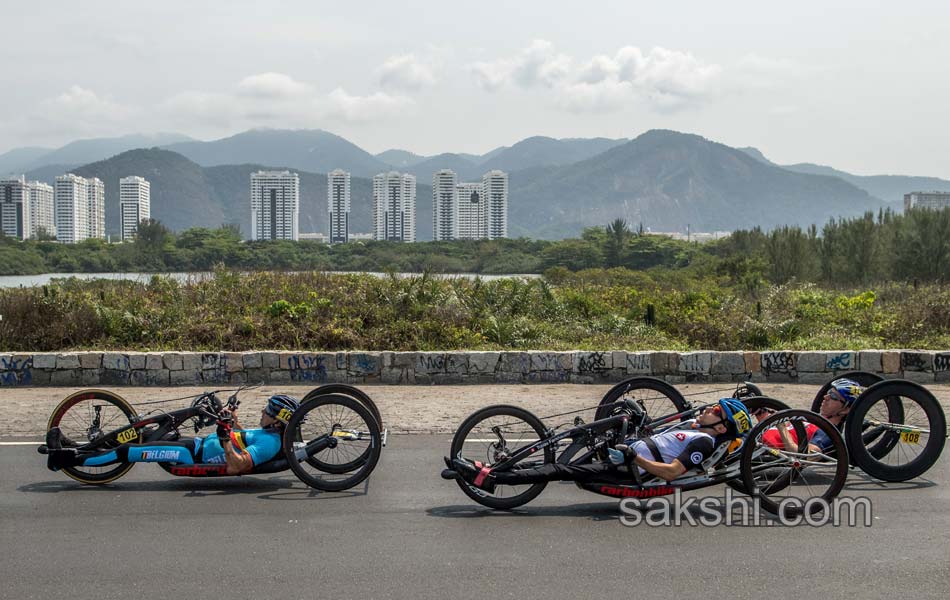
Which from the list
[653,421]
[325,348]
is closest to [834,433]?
[653,421]

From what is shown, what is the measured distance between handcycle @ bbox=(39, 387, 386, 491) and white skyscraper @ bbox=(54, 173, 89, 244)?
167472mm

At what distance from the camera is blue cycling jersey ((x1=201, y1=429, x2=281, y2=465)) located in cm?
728

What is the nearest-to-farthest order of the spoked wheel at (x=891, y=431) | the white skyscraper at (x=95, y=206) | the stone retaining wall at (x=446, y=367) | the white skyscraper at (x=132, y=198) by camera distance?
the spoked wheel at (x=891, y=431)
the stone retaining wall at (x=446, y=367)
the white skyscraper at (x=95, y=206)
the white skyscraper at (x=132, y=198)

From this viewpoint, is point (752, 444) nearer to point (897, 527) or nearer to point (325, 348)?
point (897, 527)

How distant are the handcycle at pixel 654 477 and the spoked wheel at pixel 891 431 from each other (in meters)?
0.52

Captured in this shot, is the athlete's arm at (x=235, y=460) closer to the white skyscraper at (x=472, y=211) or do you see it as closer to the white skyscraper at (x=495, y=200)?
the white skyscraper at (x=495, y=200)

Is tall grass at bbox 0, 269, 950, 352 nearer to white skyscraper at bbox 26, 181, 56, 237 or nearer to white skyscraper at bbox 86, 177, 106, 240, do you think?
white skyscraper at bbox 26, 181, 56, 237

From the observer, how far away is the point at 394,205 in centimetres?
18338

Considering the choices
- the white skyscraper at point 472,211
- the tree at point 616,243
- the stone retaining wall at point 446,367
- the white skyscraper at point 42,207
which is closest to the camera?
the stone retaining wall at point 446,367

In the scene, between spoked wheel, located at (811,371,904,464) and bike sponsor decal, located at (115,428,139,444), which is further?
spoked wheel, located at (811,371,904,464)

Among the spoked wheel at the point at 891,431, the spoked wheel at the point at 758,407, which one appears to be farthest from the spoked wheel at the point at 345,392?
the spoked wheel at the point at 891,431

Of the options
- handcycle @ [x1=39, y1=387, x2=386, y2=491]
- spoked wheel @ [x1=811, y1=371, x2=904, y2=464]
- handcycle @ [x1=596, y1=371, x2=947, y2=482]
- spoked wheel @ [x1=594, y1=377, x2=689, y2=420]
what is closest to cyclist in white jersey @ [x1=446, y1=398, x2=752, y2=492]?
handcycle @ [x1=596, y1=371, x2=947, y2=482]

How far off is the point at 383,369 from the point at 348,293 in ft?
12.4

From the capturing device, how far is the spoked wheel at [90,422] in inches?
292
